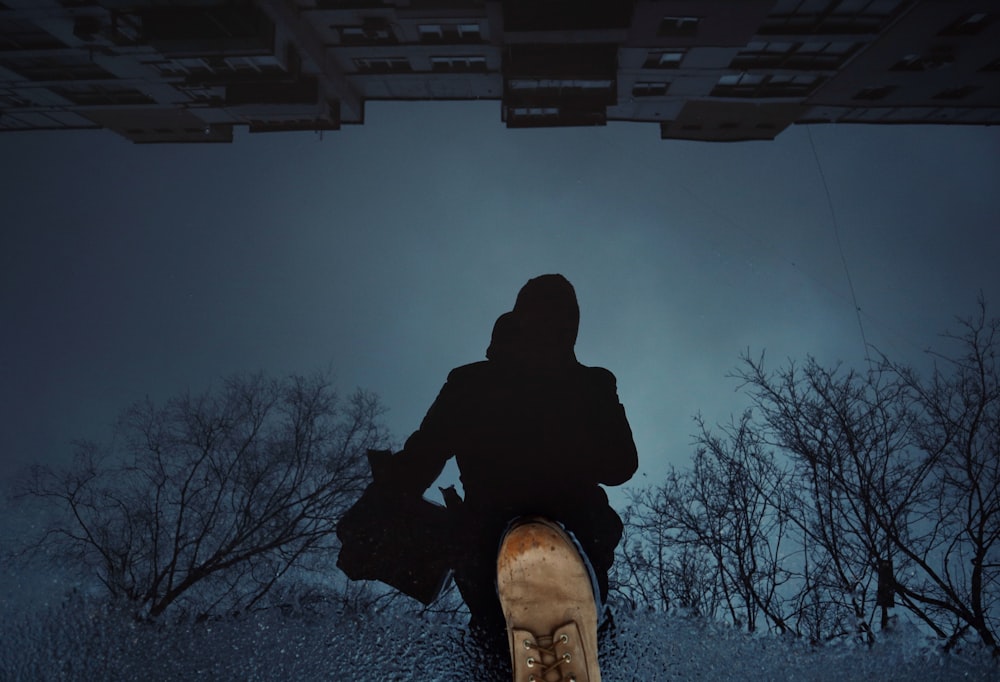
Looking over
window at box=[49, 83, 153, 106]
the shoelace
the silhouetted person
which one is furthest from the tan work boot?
window at box=[49, 83, 153, 106]

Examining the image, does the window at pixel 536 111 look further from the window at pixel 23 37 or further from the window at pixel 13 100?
the window at pixel 13 100

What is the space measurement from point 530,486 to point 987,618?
8.98ft

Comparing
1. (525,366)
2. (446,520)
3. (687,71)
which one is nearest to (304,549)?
(446,520)

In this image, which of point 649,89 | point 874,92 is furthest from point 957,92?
point 649,89

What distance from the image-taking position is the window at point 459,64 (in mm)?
3223

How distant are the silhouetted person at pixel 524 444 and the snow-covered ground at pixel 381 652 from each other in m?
0.31

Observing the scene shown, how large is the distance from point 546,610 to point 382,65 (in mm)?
3661

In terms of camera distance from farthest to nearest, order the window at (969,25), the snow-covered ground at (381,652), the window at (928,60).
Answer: the window at (928,60) < the window at (969,25) < the snow-covered ground at (381,652)

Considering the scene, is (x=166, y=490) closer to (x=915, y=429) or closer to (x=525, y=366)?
(x=525, y=366)

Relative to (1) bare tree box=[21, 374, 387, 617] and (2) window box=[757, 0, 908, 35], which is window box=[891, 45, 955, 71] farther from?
(1) bare tree box=[21, 374, 387, 617]

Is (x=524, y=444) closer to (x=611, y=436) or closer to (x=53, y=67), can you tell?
(x=611, y=436)

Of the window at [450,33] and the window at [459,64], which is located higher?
the window at [450,33]

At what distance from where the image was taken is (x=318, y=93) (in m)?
3.18

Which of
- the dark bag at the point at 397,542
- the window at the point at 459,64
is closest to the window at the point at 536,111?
the window at the point at 459,64
